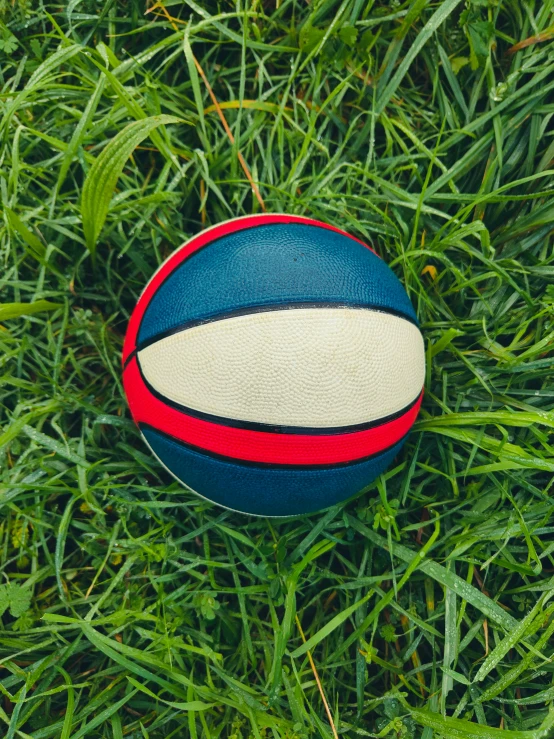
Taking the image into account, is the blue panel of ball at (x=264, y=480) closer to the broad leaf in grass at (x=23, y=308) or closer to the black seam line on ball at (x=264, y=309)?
the black seam line on ball at (x=264, y=309)

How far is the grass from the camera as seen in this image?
7.45 ft

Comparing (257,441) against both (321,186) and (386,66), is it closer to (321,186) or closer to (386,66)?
(321,186)

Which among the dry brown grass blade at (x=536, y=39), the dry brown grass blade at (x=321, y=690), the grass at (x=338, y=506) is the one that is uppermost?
the dry brown grass blade at (x=536, y=39)

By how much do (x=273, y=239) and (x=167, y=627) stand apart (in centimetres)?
161

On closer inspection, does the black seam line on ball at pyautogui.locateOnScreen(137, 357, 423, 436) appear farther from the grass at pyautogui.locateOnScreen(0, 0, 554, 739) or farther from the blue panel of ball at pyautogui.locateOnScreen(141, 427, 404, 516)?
the grass at pyautogui.locateOnScreen(0, 0, 554, 739)

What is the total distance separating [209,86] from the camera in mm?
2607

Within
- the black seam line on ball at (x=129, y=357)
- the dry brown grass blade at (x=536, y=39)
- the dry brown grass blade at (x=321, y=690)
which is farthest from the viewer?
the dry brown grass blade at (x=536, y=39)

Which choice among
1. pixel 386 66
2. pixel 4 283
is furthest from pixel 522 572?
pixel 4 283

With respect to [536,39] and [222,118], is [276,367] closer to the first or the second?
[222,118]

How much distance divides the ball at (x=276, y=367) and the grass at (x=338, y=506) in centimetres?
44

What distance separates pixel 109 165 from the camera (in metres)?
2.15

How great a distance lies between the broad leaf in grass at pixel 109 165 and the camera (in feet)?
6.95

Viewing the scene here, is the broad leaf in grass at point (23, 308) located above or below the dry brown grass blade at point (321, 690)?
above

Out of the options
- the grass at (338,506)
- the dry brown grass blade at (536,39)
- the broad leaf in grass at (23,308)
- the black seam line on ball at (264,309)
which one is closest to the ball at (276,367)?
the black seam line on ball at (264,309)
